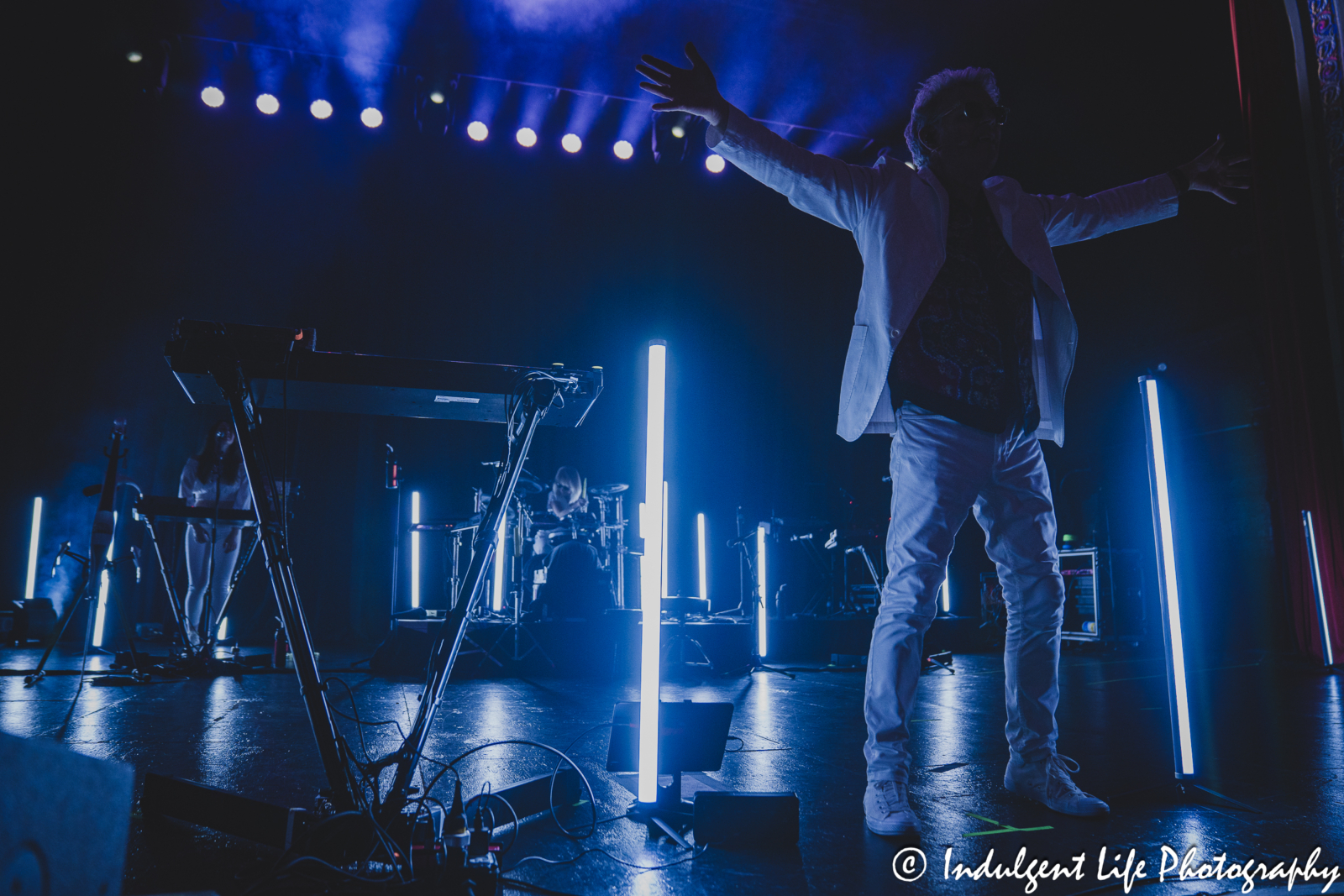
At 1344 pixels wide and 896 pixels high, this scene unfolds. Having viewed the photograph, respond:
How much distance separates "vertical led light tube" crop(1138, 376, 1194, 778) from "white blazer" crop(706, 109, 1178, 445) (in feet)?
0.68

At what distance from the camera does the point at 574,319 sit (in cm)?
882

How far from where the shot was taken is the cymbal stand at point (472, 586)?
5.13 ft

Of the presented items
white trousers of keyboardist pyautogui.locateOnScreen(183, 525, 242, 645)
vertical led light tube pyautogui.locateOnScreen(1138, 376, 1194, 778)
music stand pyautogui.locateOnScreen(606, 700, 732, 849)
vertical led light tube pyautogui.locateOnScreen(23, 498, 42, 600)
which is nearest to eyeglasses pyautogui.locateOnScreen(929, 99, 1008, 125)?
vertical led light tube pyautogui.locateOnScreen(1138, 376, 1194, 778)

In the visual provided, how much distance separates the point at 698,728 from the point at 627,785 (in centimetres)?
40

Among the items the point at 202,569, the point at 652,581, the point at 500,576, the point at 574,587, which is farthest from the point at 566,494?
the point at 652,581

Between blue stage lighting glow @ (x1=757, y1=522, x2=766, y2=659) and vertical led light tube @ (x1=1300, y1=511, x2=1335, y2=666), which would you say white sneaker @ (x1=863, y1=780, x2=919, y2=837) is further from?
vertical led light tube @ (x1=1300, y1=511, x2=1335, y2=666)

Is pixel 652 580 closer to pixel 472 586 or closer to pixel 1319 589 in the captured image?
pixel 472 586

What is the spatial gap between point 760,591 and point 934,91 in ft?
14.8

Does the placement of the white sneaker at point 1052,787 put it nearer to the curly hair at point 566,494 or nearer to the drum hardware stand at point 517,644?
the drum hardware stand at point 517,644

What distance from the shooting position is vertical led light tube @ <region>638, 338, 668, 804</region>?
1.67 m

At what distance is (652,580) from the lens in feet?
5.48

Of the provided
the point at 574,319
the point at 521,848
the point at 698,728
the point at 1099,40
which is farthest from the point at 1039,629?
the point at 574,319

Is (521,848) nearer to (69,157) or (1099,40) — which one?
(1099,40)

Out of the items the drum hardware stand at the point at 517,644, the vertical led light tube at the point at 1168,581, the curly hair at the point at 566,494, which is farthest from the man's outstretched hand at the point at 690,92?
the curly hair at the point at 566,494
